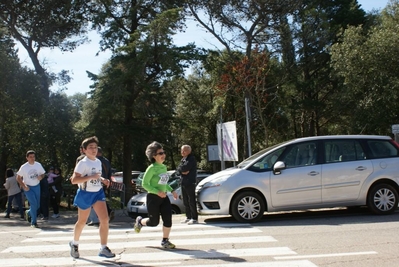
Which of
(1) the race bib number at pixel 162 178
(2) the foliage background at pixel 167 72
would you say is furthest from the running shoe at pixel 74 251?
(2) the foliage background at pixel 167 72

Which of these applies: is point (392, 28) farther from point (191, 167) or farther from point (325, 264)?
point (325, 264)

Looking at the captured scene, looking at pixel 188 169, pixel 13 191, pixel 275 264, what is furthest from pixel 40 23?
pixel 275 264

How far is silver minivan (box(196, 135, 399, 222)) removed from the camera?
10.7 metres

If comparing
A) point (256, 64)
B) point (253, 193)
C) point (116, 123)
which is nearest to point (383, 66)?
point (256, 64)

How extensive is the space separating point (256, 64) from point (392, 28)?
7.34 meters

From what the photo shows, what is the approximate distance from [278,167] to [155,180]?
341 centimetres

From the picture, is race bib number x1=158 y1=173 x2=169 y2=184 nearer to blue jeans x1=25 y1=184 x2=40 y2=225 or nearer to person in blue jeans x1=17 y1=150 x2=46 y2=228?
person in blue jeans x1=17 y1=150 x2=46 y2=228

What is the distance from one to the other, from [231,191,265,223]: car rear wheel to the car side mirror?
627 mm

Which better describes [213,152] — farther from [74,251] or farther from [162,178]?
[74,251]

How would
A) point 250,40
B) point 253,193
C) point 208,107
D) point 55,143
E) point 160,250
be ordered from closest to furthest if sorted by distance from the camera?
point 160,250, point 253,193, point 55,143, point 250,40, point 208,107

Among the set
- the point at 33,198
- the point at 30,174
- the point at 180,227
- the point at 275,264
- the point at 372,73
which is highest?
the point at 372,73

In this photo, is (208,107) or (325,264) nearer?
(325,264)

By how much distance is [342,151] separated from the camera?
36.5ft

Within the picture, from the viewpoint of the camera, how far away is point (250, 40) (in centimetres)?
3097
